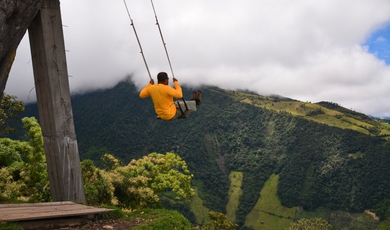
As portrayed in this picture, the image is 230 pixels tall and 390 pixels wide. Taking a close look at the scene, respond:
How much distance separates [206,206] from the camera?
145625 mm

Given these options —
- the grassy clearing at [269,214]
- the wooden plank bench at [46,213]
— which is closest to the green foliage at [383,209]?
the grassy clearing at [269,214]

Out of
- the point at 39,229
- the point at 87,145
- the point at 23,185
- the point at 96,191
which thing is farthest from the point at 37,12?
the point at 87,145

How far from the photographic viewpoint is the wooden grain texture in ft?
13.7

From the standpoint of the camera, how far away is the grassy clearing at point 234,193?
147 metres

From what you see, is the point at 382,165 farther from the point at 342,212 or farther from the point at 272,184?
the point at 272,184

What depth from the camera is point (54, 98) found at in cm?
531

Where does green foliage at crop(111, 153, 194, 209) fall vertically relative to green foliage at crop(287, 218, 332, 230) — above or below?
above

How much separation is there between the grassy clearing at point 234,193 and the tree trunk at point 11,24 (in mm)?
140558

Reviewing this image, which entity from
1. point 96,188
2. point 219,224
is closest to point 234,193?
point 219,224

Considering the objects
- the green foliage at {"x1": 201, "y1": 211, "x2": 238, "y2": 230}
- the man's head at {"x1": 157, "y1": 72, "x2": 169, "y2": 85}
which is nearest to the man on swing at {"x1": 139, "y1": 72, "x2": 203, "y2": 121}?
the man's head at {"x1": 157, "y1": 72, "x2": 169, "y2": 85}

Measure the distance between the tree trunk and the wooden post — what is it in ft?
1.19

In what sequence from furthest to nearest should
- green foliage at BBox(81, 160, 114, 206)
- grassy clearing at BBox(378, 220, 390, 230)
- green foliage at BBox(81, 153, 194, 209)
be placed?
grassy clearing at BBox(378, 220, 390, 230), green foliage at BBox(81, 153, 194, 209), green foliage at BBox(81, 160, 114, 206)

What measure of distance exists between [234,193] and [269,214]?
74.9ft

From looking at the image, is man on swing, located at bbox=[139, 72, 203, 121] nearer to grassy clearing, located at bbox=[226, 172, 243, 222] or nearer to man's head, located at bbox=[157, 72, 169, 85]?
man's head, located at bbox=[157, 72, 169, 85]
